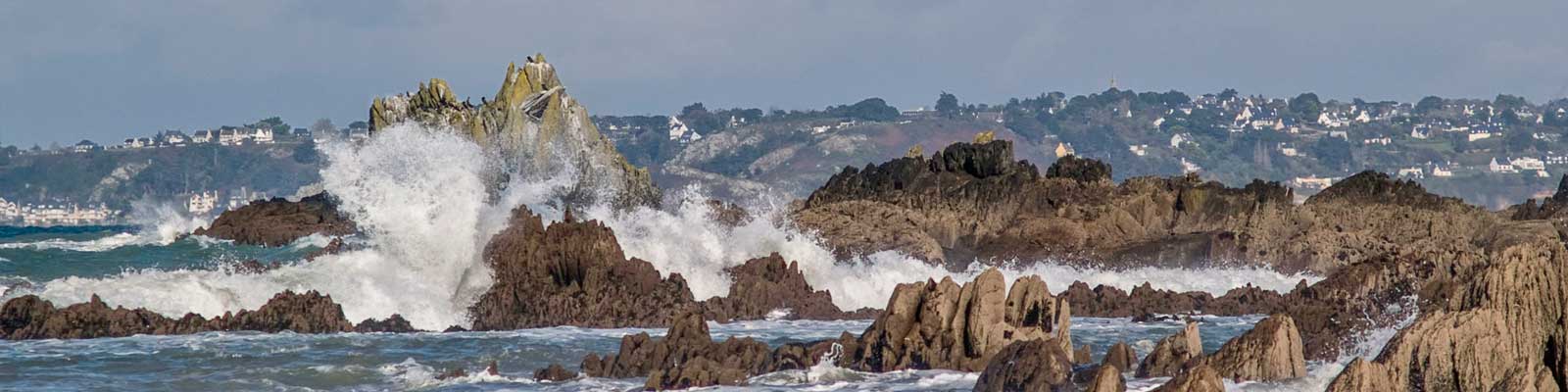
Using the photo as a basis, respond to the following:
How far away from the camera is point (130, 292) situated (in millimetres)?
29656

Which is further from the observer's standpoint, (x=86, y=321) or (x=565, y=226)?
(x=565, y=226)

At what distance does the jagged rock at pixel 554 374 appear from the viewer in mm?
21422

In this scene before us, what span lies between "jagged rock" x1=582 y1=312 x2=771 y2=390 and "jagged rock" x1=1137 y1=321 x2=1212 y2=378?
3.39 m

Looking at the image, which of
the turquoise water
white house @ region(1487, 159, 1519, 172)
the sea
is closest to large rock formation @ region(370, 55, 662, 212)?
the sea

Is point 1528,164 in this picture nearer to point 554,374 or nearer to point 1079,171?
point 1079,171

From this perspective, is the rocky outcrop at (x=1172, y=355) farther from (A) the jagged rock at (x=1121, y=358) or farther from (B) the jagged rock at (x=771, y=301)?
(B) the jagged rock at (x=771, y=301)

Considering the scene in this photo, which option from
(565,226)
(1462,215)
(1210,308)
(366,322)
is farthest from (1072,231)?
(366,322)

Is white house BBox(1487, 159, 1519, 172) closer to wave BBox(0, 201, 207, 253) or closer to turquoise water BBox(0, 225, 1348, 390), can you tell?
wave BBox(0, 201, 207, 253)

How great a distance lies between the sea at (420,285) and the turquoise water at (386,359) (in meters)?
0.03

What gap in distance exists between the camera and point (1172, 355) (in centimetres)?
2012

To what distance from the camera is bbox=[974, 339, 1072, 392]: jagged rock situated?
59.4ft

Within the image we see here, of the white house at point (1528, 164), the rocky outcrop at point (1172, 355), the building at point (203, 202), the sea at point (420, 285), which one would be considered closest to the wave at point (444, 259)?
the sea at point (420, 285)

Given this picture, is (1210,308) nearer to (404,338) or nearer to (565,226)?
(565,226)

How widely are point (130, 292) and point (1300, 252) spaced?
67.8 feet
